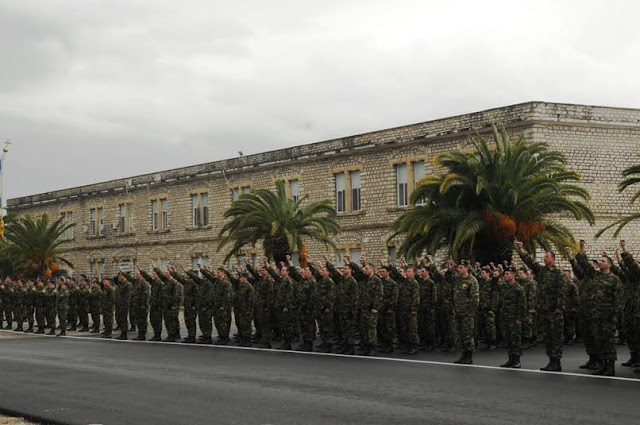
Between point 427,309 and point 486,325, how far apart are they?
1.35 meters

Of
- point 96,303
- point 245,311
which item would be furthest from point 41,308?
point 245,311

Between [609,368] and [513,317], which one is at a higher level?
[513,317]

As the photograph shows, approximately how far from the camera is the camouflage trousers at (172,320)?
83.0ft

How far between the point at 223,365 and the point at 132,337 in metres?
10.8

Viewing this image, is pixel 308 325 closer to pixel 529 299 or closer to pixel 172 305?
pixel 529 299

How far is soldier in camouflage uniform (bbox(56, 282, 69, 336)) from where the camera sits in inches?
1191

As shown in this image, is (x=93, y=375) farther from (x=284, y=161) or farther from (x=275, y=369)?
(x=284, y=161)

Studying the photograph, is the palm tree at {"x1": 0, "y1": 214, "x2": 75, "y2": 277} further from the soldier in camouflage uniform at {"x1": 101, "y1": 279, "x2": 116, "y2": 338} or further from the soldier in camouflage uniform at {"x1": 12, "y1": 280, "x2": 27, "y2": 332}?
the soldier in camouflage uniform at {"x1": 101, "y1": 279, "x2": 116, "y2": 338}

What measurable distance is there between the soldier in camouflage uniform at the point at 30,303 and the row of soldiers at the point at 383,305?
7209mm

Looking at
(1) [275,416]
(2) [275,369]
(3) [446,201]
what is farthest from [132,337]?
(1) [275,416]

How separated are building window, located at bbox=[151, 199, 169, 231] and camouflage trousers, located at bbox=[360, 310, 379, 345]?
34347mm

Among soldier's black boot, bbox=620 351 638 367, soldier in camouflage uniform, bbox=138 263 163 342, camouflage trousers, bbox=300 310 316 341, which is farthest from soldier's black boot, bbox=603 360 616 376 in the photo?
soldier in camouflage uniform, bbox=138 263 163 342

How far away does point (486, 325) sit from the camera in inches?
787

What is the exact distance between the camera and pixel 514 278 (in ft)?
58.7
